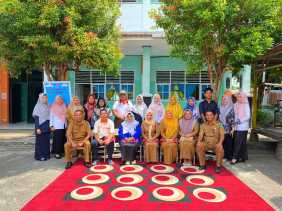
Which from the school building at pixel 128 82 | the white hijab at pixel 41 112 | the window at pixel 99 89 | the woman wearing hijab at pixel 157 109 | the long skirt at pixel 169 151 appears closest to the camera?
the long skirt at pixel 169 151

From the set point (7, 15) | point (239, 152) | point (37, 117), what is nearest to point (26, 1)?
point (7, 15)

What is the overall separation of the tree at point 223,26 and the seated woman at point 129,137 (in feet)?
8.41

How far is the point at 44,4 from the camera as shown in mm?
7809

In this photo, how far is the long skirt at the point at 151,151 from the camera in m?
6.62

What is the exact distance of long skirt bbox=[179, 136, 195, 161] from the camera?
6441 mm

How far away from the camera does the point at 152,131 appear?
679cm

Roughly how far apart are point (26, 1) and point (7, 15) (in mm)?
647

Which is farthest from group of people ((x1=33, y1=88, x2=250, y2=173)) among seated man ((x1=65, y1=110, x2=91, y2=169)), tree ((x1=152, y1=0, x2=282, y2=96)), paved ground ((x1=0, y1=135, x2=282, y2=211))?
tree ((x1=152, y1=0, x2=282, y2=96))

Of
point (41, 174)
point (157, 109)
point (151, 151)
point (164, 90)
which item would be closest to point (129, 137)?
point (151, 151)

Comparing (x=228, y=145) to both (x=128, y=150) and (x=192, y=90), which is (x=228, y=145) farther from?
(x=192, y=90)

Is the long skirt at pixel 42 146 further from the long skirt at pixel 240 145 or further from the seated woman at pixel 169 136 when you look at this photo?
the long skirt at pixel 240 145

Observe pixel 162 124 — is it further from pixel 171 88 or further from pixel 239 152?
pixel 171 88

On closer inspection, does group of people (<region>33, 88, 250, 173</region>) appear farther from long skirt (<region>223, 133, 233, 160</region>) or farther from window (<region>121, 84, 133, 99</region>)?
window (<region>121, 84, 133, 99</region>)

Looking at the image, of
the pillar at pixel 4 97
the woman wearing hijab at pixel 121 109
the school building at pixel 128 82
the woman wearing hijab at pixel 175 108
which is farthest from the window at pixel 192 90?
the pillar at pixel 4 97
